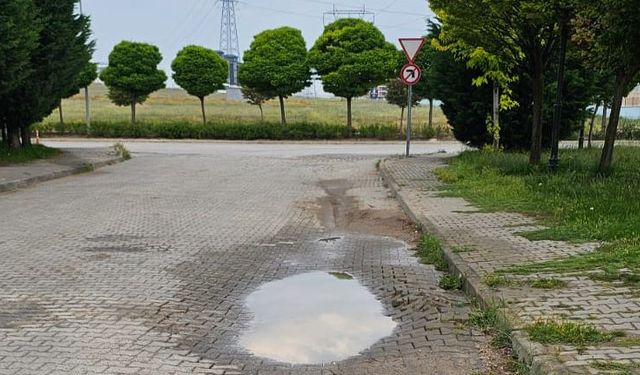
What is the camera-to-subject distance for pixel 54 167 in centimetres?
1892

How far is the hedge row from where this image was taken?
1610 inches

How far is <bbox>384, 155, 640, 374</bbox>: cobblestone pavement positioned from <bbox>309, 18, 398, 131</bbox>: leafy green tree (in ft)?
84.1

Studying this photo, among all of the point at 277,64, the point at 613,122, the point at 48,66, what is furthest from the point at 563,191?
the point at 277,64

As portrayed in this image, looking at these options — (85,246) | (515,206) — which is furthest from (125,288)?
(515,206)

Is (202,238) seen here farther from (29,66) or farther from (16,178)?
(29,66)

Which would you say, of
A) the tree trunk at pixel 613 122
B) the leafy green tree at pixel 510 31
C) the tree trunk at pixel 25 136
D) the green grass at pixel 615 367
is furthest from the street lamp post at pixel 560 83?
the tree trunk at pixel 25 136

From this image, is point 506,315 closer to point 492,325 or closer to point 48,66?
point 492,325

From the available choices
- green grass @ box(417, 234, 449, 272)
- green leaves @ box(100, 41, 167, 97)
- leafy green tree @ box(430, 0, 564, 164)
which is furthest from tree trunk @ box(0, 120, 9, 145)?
green grass @ box(417, 234, 449, 272)

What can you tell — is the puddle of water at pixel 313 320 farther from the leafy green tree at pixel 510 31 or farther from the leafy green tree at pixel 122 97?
the leafy green tree at pixel 122 97

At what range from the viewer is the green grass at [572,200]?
20.4ft

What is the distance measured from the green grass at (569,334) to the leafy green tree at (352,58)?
1310 inches

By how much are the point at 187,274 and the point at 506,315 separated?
Answer: 11.2ft

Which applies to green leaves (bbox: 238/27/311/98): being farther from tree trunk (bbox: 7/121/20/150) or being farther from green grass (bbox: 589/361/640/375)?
green grass (bbox: 589/361/640/375)

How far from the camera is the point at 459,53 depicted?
17734 millimetres
